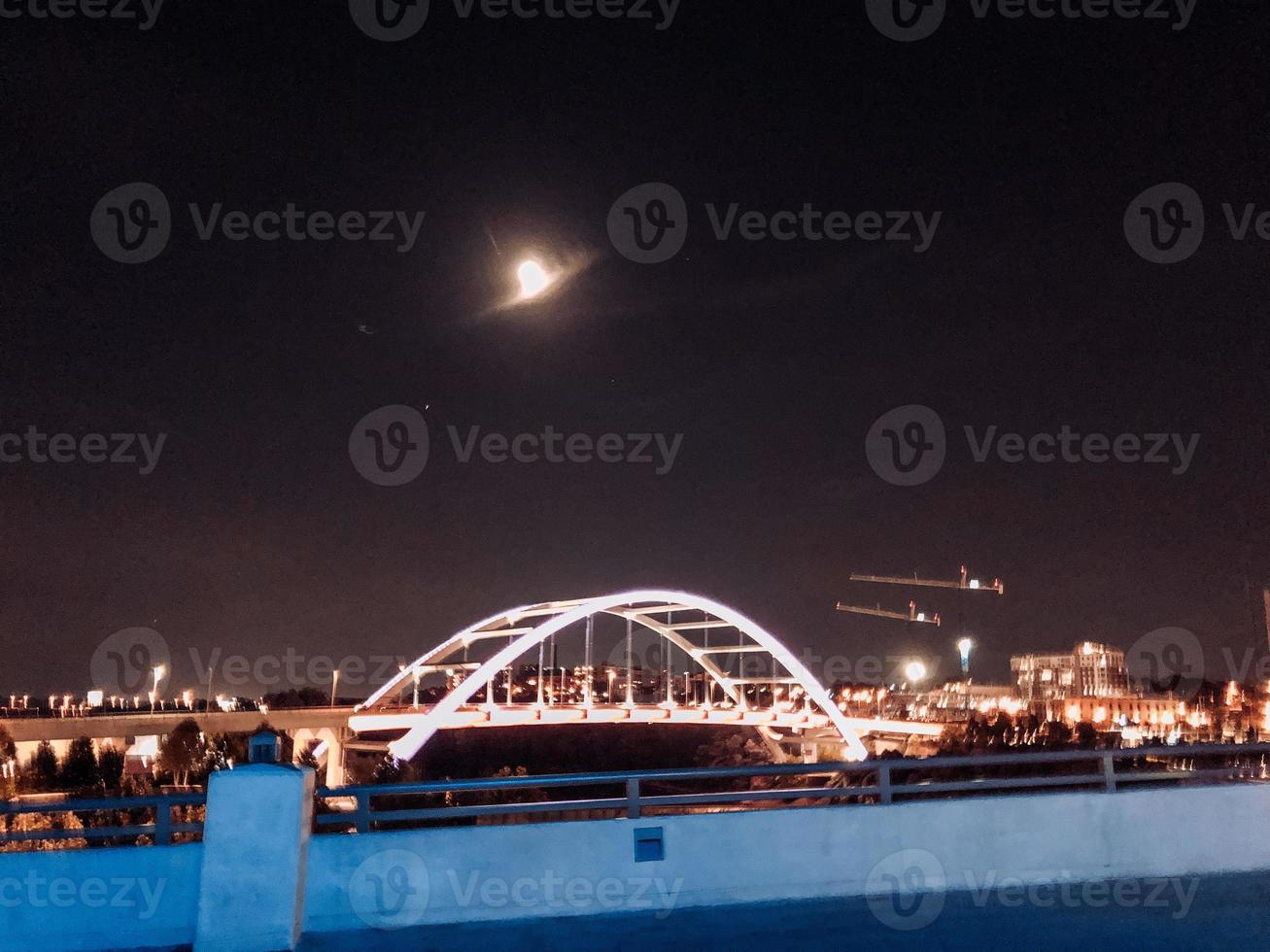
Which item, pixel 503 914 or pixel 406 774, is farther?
pixel 406 774

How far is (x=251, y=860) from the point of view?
8.48 m

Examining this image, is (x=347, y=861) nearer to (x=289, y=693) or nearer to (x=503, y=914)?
(x=503, y=914)

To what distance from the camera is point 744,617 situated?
58.5 metres

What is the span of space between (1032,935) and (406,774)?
52.4 metres

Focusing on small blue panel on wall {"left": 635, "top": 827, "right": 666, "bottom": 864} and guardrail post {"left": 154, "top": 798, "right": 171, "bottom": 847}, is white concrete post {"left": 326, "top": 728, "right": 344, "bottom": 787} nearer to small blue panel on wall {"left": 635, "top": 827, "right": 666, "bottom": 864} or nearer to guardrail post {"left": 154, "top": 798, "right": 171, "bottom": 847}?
guardrail post {"left": 154, "top": 798, "right": 171, "bottom": 847}

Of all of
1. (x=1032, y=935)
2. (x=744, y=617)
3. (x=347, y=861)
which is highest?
(x=744, y=617)

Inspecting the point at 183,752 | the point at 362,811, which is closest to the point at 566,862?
the point at 362,811

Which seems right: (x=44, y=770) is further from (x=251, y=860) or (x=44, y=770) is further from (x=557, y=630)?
(x=251, y=860)

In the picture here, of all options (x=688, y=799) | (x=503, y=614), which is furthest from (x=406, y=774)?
(x=688, y=799)

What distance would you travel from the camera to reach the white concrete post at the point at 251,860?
841cm

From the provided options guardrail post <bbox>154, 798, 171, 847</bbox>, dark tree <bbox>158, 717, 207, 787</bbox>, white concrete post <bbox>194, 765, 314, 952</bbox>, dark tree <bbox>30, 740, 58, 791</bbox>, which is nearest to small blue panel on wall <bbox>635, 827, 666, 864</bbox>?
A: white concrete post <bbox>194, 765, 314, 952</bbox>

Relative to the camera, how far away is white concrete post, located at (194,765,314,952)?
8.41 metres

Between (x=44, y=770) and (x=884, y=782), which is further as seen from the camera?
(x=44, y=770)

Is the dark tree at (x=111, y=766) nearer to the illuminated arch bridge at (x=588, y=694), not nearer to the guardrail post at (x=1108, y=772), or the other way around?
the illuminated arch bridge at (x=588, y=694)
